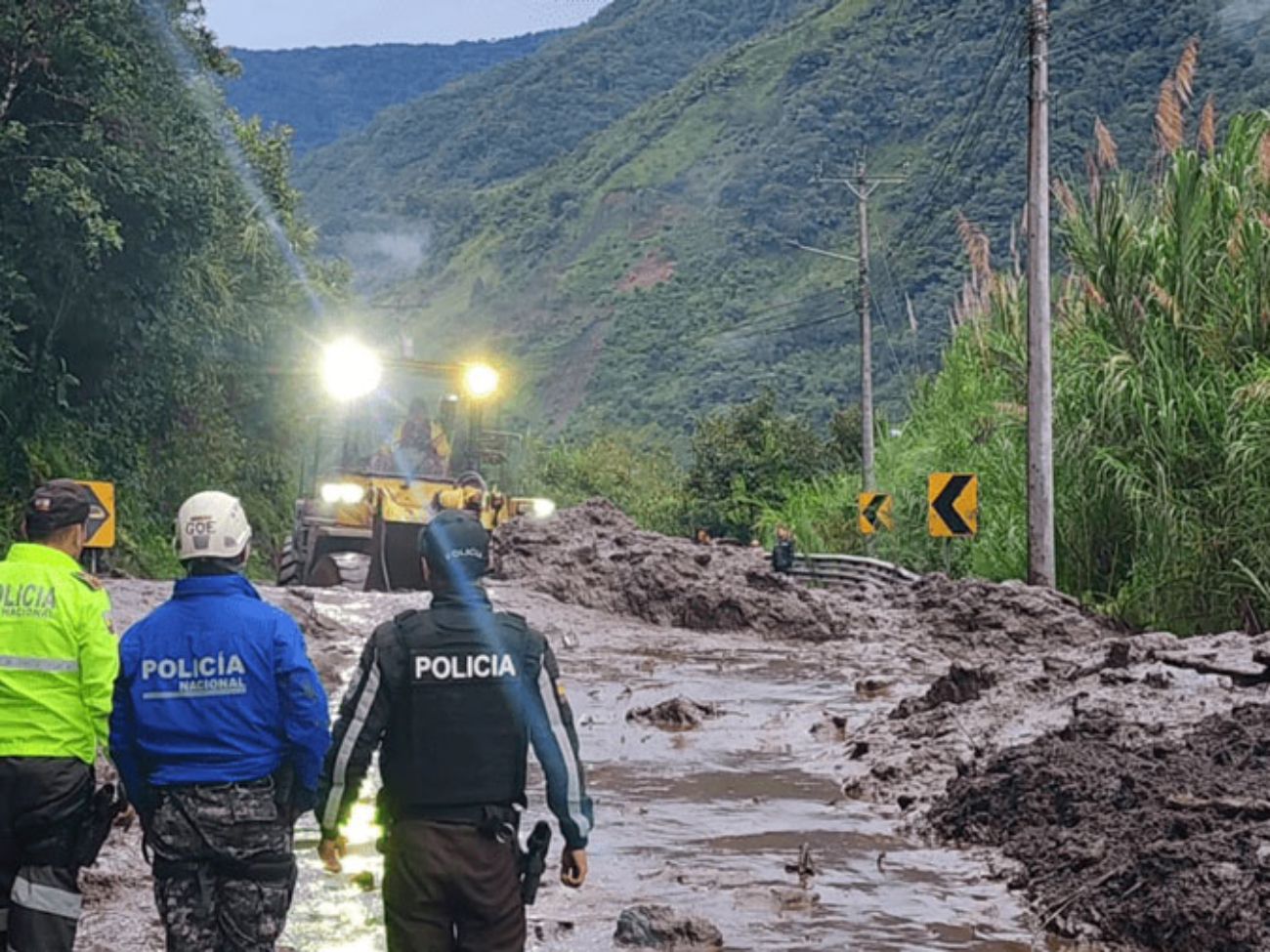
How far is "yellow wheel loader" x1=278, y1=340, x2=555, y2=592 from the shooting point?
22.8 metres

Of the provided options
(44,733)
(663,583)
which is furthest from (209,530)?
(663,583)

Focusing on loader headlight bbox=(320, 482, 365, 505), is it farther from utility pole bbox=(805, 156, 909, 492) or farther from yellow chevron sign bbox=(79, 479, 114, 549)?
utility pole bbox=(805, 156, 909, 492)

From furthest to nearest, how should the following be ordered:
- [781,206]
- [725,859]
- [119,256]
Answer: [781,206]
[119,256]
[725,859]

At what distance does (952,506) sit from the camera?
70.4 ft

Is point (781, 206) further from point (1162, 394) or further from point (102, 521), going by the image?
point (102, 521)

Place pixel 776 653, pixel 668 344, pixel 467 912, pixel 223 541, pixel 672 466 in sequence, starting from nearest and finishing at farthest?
pixel 467 912 < pixel 223 541 < pixel 776 653 < pixel 672 466 < pixel 668 344

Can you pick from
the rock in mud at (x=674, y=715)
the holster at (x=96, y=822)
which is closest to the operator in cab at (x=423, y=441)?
the rock in mud at (x=674, y=715)

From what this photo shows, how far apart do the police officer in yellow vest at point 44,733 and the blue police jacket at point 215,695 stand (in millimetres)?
450

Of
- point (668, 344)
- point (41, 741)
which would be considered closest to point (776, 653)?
point (41, 741)

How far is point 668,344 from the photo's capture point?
114 metres

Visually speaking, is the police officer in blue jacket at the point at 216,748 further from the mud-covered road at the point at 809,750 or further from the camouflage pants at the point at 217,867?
the mud-covered road at the point at 809,750

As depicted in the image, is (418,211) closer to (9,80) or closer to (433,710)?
(9,80)

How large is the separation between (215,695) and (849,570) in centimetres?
2364

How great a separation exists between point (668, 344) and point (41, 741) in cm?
10890
